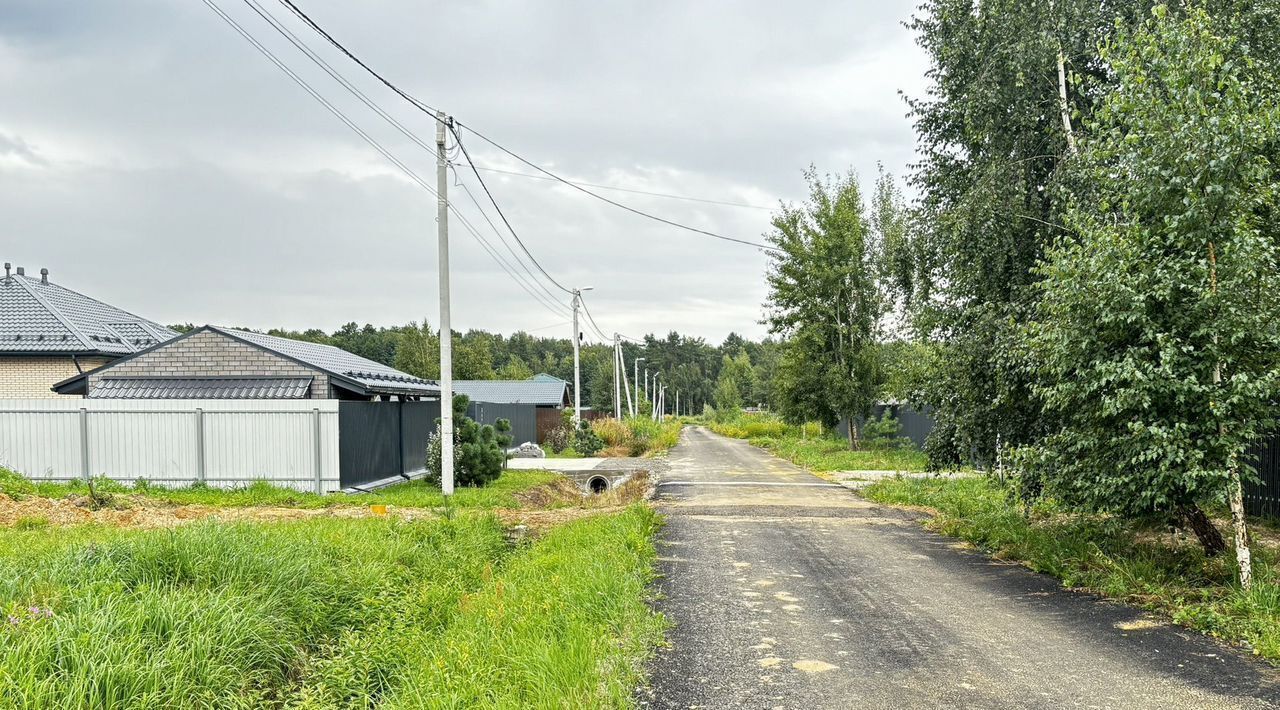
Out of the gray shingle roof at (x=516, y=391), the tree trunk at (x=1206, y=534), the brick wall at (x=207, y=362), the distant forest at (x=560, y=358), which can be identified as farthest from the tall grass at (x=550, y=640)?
the distant forest at (x=560, y=358)

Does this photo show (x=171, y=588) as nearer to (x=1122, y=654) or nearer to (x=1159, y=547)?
(x=1122, y=654)

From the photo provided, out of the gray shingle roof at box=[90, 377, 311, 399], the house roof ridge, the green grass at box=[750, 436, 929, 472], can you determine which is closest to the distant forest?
the green grass at box=[750, 436, 929, 472]

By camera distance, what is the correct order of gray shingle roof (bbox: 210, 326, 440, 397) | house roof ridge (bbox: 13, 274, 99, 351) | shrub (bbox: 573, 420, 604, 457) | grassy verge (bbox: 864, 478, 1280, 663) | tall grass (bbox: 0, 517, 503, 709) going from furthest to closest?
shrub (bbox: 573, 420, 604, 457) < house roof ridge (bbox: 13, 274, 99, 351) < gray shingle roof (bbox: 210, 326, 440, 397) < grassy verge (bbox: 864, 478, 1280, 663) < tall grass (bbox: 0, 517, 503, 709)

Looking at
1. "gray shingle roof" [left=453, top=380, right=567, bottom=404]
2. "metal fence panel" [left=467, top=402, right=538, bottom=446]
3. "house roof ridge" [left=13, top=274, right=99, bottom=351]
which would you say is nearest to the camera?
"house roof ridge" [left=13, top=274, right=99, bottom=351]

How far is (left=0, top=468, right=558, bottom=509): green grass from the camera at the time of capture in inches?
521

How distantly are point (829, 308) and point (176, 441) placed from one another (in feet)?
67.4

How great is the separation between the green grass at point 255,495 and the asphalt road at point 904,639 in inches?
208

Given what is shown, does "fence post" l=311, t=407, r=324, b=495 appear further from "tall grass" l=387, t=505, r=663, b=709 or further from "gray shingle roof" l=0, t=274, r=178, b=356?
"gray shingle roof" l=0, t=274, r=178, b=356

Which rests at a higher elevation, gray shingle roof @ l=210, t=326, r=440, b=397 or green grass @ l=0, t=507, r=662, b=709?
gray shingle roof @ l=210, t=326, r=440, b=397

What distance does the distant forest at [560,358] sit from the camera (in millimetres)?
63969

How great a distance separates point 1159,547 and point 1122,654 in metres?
3.21

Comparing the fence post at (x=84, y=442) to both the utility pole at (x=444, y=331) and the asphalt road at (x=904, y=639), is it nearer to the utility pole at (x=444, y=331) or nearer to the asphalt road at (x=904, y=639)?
the utility pole at (x=444, y=331)

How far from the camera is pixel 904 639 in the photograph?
5.66 m

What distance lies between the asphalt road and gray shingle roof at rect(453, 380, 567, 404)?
32.0 m
